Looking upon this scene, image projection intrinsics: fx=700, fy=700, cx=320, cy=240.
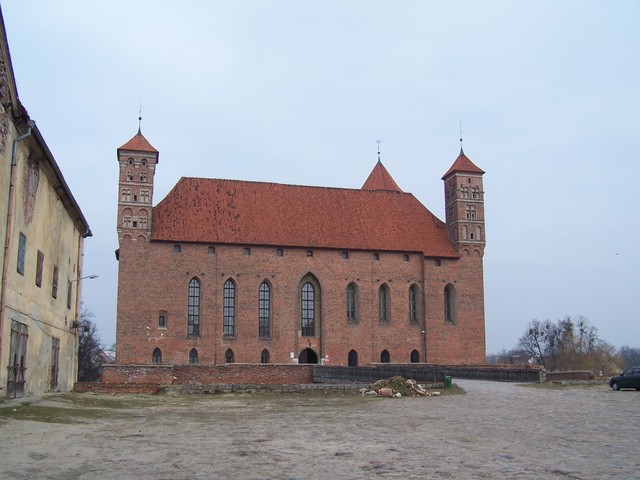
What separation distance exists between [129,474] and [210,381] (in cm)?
2826

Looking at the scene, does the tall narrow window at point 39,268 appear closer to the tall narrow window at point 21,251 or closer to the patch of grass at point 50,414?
the tall narrow window at point 21,251

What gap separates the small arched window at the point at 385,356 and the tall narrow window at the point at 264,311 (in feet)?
26.8

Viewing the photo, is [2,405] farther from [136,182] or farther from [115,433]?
[136,182]

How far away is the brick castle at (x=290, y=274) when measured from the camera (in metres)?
45.9

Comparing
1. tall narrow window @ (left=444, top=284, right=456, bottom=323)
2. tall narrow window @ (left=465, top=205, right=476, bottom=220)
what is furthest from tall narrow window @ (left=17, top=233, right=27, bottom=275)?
tall narrow window @ (left=465, top=205, right=476, bottom=220)

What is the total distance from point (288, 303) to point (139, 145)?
15.1 m

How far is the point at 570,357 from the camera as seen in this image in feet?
238

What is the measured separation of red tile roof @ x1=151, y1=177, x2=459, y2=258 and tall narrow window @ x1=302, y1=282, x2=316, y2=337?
308 centimetres

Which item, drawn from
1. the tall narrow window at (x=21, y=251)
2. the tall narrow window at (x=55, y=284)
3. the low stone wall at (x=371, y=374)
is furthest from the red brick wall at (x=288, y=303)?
the tall narrow window at (x=21, y=251)

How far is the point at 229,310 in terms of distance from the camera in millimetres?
47312

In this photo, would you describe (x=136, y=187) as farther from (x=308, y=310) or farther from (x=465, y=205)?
(x=465, y=205)

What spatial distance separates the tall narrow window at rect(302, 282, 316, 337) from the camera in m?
48.7

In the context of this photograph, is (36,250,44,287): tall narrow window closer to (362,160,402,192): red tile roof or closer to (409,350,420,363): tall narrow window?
(409,350,420,363): tall narrow window

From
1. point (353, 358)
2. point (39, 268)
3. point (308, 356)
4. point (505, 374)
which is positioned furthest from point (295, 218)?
point (39, 268)
